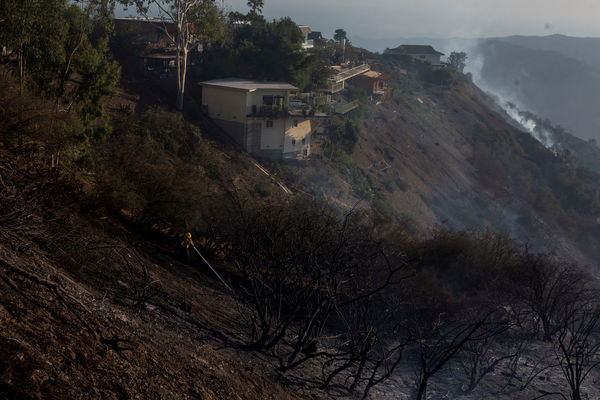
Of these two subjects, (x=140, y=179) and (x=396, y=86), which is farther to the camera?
(x=396, y=86)

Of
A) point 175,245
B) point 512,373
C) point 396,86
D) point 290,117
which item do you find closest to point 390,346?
point 512,373

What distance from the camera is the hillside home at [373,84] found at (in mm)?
58656

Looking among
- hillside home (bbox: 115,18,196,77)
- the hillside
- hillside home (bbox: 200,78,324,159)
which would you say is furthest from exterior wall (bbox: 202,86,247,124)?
hillside home (bbox: 115,18,196,77)

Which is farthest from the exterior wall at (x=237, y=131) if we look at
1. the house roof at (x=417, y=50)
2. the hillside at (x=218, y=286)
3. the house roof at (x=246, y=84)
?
the house roof at (x=417, y=50)

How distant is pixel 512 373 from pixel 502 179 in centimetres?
4516

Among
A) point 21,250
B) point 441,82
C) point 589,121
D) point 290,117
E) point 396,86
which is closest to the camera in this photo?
point 21,250

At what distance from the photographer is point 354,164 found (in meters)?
44.2

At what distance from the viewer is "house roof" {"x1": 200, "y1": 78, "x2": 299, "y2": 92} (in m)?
35.2

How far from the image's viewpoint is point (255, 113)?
118ft

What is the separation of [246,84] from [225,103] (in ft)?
6.71

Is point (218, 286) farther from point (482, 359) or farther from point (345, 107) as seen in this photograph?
point (345, 107)

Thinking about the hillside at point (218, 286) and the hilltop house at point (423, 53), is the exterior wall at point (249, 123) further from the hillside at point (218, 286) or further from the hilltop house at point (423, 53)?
the hilltop house at point (423, 53)

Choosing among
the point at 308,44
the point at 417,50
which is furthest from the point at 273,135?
the point at 417,50

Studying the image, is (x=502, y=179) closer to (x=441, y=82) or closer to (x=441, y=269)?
(x=441, y=82)
